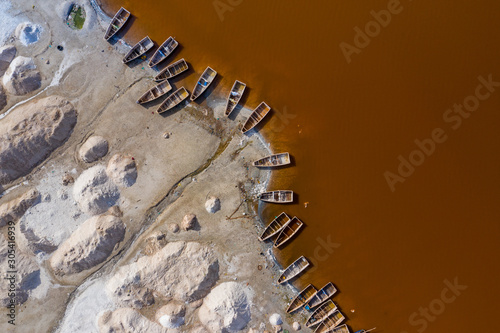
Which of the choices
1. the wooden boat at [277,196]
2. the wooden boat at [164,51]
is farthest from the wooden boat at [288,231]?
the wooden boat at [164,51]

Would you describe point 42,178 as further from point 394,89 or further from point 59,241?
point 394,89

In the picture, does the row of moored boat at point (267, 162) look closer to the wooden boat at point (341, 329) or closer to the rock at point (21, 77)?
the wooden boat at point (341, 329)

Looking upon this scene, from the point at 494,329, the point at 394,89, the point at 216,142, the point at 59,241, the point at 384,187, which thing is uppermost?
the point at 394,89

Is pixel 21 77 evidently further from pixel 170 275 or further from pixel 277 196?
pixel 277 196

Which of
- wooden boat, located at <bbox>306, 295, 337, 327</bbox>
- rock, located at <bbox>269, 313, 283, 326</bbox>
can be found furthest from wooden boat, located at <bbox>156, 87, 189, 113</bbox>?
wooden boat, located at <bbox>306, 295, 337, 327</bbox>

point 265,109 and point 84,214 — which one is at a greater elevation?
point 265,109

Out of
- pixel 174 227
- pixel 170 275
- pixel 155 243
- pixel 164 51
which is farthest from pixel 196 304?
pixel 164 51

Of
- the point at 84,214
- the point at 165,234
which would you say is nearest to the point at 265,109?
the point at 165,234
